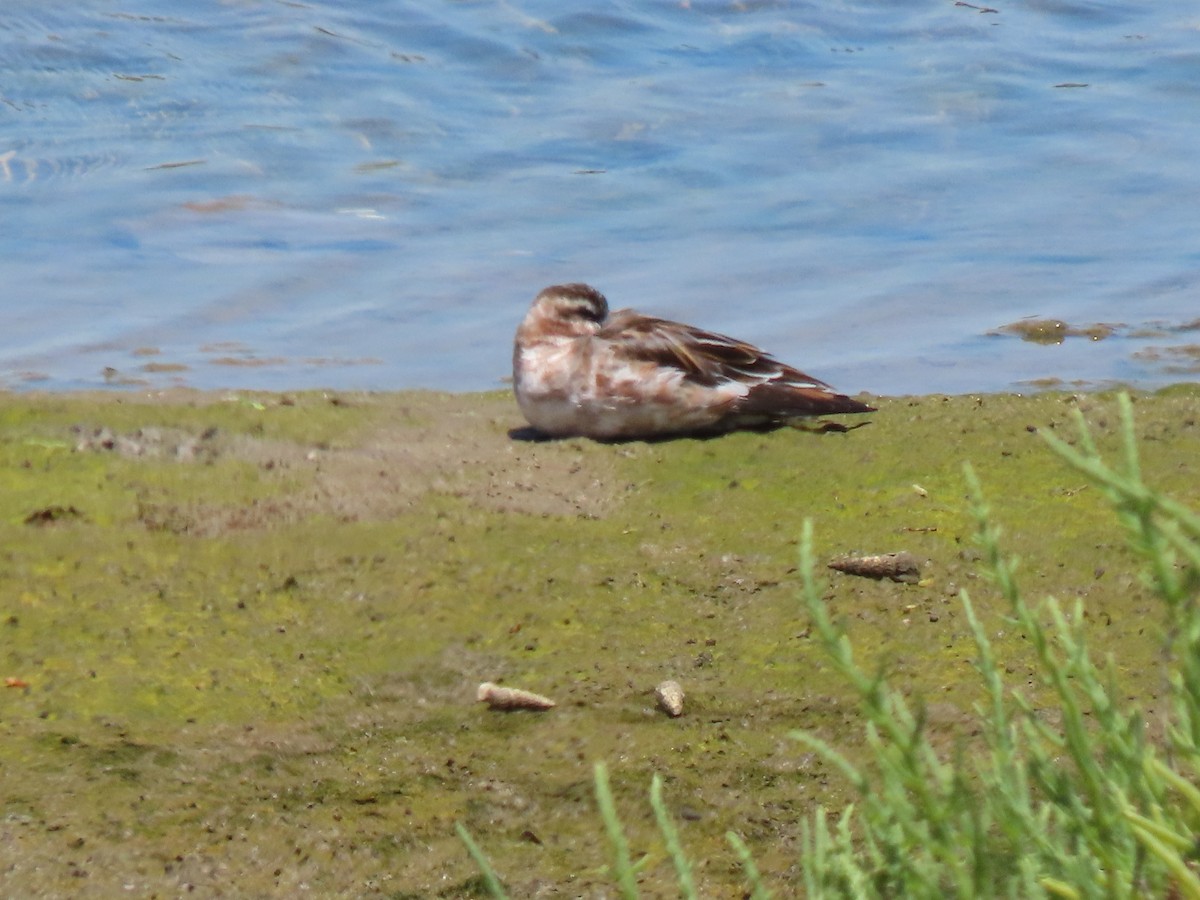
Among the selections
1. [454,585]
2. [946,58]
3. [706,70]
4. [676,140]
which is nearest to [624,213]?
[676,140]

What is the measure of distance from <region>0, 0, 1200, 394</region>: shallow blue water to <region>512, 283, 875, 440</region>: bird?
2.80 meters

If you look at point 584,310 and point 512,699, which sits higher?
point 584,310

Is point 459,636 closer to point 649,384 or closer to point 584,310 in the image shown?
point 649,384

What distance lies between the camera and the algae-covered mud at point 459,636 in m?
4.11

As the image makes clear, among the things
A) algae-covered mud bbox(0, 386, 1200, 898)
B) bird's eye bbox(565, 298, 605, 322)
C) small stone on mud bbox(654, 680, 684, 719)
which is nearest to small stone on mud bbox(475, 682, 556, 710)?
algae-covered mud bbox(0, 386, 1200, 898)

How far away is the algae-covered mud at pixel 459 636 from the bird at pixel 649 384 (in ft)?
0.97

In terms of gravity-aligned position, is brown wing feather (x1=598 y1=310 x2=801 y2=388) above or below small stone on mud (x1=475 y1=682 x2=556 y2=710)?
above

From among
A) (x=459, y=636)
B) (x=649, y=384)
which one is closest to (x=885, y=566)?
(x=459, y=636)

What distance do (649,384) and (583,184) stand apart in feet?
27.1

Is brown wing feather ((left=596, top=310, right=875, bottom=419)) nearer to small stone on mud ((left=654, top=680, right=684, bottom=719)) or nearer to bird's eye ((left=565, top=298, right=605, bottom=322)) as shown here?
bird's eye ((left=565, top=298, right=605, bottom=322))

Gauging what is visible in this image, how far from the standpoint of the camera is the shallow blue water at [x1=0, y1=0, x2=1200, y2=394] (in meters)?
12.2

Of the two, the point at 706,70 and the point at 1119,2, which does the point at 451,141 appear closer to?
the point at 706,70

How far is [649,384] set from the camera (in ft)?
26.2

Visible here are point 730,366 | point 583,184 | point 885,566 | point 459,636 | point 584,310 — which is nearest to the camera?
point 459,636
